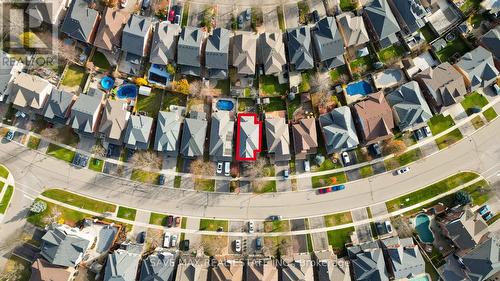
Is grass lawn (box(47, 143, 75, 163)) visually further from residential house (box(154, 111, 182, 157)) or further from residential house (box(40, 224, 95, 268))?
residential house (box(154, 111, 182, 157))

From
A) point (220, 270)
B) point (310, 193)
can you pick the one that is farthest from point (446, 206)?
point (220, 270)

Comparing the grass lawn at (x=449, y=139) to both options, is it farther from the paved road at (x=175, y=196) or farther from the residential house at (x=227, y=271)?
the residential house at (x=227, y=271)

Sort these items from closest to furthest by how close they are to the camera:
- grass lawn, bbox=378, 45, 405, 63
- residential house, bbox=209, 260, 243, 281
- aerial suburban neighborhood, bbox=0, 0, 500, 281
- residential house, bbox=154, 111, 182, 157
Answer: residential house, bbox=209, 260, 243, 281
residential house, bbox=154, 111, 182, 157
aerial suburban neighborhood, bbox=0, 0, 500, 281
grass lawn, bbox=378, 45, 405, 63

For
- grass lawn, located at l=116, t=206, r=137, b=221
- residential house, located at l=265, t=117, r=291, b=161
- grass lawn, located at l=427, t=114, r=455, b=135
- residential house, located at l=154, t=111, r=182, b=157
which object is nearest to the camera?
residential house, located at l=154, t=111, r=182, b=157

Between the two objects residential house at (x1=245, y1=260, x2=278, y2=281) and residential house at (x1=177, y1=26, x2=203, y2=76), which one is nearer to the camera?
residential house at (x1=245, y1=260, x2=278, y2=281)

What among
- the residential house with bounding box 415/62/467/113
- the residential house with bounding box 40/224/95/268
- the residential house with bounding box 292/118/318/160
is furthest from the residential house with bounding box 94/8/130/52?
the residential house with bounding box 415/62/467/113

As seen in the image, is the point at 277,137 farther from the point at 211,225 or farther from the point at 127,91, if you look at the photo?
the point at 127,91

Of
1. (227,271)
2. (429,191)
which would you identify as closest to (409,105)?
(429,191)

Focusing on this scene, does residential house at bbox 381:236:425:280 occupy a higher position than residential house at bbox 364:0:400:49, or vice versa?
residential house at bbox 364:0:400:49
